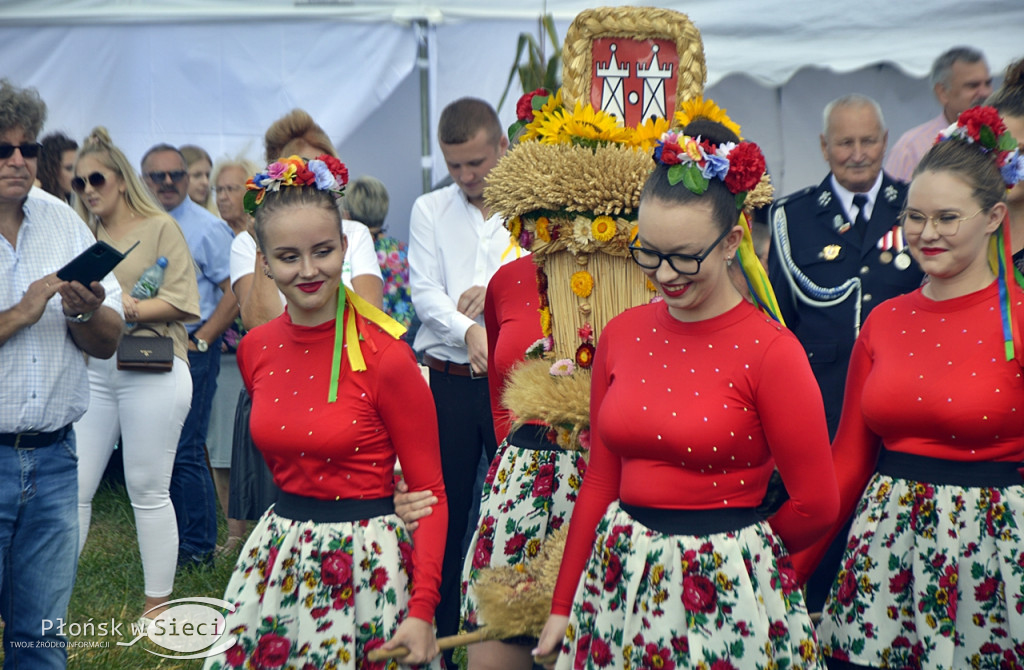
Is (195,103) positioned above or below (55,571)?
above

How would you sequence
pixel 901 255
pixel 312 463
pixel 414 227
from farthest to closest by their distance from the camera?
pixel 414 227, pixel 901 255, pixel 312 463

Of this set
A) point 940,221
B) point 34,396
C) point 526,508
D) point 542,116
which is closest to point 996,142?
point 940,221

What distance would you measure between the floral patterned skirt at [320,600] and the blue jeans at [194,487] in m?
3.14

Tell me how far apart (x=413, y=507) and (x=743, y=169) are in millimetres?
1165

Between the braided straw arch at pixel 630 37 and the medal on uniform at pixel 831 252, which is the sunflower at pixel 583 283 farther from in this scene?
the medal on uniform at pixel 831 252

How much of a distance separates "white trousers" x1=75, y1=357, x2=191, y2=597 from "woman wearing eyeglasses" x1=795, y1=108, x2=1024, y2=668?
298 cm

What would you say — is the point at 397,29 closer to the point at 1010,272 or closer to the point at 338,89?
the point at 338,89

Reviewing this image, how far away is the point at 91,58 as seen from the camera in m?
7.73

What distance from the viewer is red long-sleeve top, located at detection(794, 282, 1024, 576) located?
2811 mm

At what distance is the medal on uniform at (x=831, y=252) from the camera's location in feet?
14.0

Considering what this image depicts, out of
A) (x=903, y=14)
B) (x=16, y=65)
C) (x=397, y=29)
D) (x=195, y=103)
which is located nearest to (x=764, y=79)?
(x=903, y=14)

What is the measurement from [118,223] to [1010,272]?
3.73m

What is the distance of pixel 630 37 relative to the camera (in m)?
2.93

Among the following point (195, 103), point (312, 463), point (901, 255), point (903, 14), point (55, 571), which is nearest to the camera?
point (312, 463)
